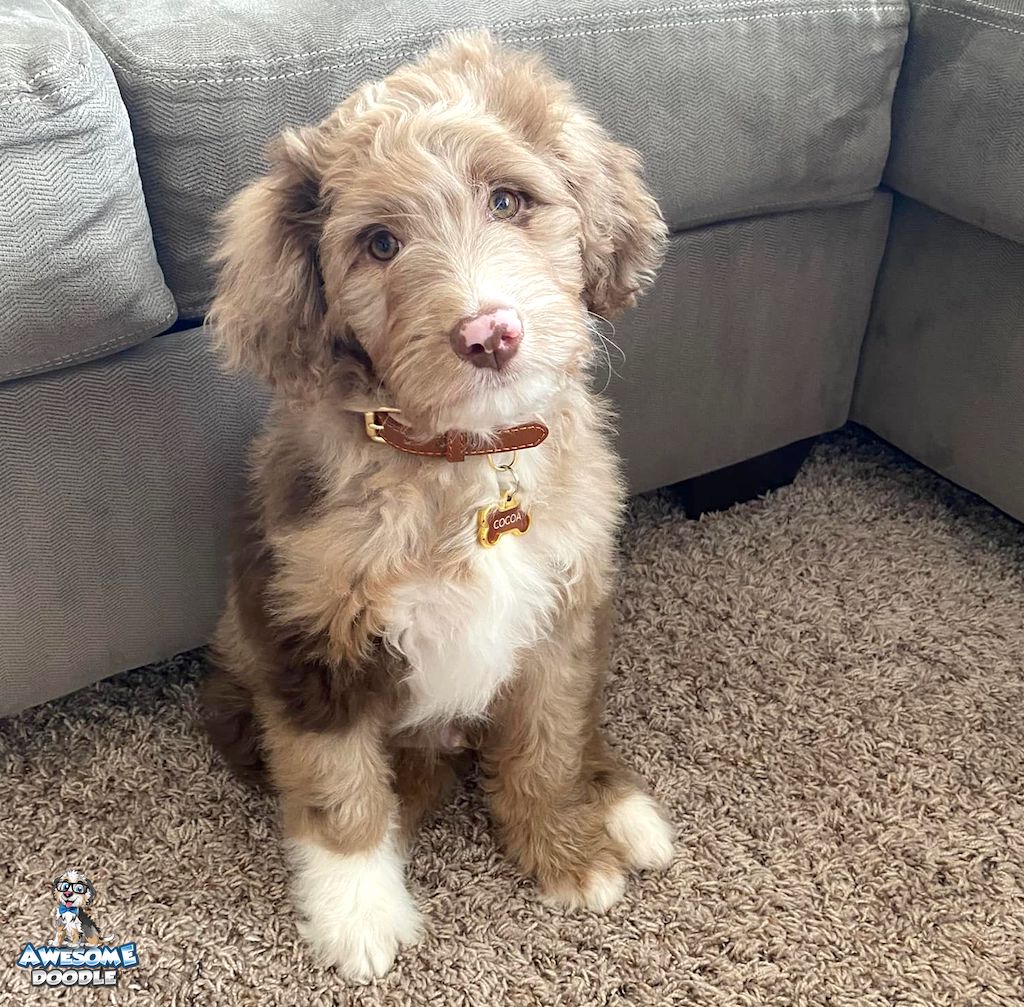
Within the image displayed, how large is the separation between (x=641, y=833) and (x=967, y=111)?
1145 millimetres

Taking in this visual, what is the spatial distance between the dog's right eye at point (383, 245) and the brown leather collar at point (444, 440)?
0.15 metres

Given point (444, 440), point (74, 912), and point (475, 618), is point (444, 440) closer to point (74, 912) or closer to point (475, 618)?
point (475, 618)

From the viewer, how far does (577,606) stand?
126 centimetres

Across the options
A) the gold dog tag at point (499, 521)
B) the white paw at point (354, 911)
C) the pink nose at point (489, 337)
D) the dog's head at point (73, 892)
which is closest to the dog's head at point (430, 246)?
the pink nose at point (489, 337)

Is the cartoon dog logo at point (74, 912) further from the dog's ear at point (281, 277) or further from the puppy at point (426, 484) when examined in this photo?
the dog's ear at point (281, 277)

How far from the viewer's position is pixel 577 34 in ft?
4.55

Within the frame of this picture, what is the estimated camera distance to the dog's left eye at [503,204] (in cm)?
103

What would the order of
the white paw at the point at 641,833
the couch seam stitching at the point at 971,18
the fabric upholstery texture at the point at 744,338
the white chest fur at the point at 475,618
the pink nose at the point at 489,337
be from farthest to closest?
the fabric upholstery texture at the point at 744,338 → the couch seam stitching at the point at 971,18 → the white paw at the point at 641,833 → the white chest fur at the point at 475,618 → the pink nose at the point at 489,337

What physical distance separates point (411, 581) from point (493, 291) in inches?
13.3

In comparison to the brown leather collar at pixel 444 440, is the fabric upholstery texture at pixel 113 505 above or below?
below

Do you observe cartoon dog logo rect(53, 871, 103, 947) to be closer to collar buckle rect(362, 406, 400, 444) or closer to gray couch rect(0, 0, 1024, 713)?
gray couch rect(0, 0, 1024, 713)

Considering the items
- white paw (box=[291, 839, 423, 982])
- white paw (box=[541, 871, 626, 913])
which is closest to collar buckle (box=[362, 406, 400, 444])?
white paw (box=[291, 839, 423, 982])

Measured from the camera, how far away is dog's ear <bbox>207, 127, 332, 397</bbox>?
1.02 metres

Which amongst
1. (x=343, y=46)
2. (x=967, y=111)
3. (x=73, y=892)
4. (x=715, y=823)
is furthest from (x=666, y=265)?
(x=73, y=892)
